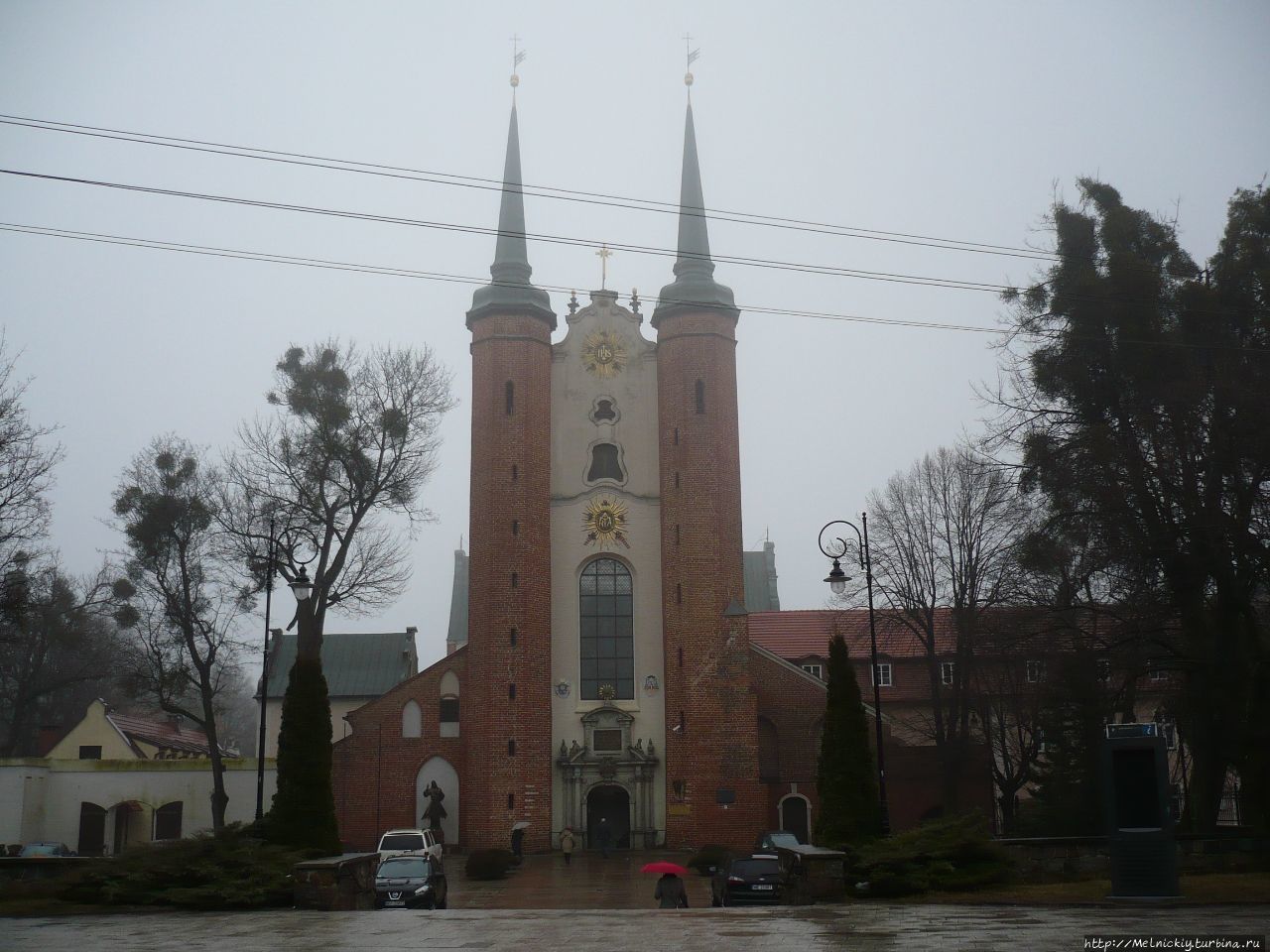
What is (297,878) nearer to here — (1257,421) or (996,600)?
→ (996,600)

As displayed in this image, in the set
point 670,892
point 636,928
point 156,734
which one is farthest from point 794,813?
point 156,734

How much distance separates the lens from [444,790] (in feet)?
133

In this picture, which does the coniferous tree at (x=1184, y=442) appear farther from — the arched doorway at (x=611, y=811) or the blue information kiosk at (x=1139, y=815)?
the arched doorway at (x=611, y=811)

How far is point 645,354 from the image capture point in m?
42.9

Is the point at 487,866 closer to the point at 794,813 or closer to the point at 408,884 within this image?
the point at 408,884

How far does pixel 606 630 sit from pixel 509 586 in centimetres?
373

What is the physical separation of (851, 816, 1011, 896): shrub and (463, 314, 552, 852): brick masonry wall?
2003 cm

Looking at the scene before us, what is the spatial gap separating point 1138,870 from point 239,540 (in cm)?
2548

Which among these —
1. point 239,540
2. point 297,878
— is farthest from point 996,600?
point 239,540

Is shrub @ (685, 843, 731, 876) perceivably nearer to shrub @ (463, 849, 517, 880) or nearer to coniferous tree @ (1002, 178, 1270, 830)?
shrub @ (463, 849, 517, 880)

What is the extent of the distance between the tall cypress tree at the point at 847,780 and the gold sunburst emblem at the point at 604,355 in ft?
66.7

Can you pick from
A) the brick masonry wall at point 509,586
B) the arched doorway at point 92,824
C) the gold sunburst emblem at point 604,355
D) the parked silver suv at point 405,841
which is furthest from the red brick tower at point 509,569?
the arched doorway at point 92,824

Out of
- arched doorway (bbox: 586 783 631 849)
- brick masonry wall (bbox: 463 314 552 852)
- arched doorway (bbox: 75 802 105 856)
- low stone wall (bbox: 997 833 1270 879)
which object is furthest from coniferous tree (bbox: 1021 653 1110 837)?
arched doorway (bbox: 75 802 105 856)

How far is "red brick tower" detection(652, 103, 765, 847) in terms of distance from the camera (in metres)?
38.2
